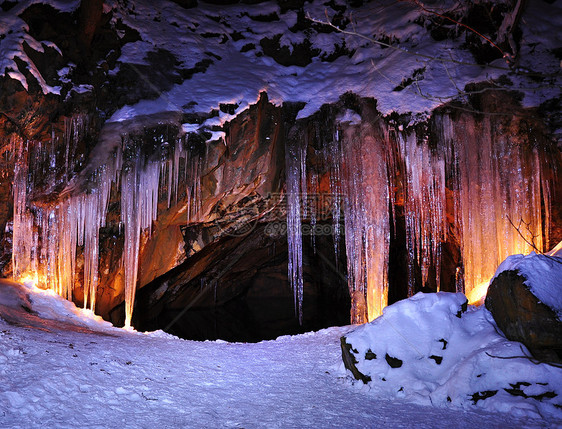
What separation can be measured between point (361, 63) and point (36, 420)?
389 inches

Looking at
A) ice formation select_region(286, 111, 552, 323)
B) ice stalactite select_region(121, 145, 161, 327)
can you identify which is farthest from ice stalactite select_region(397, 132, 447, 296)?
ice stalactite select_region(121, 145, 161, 327)

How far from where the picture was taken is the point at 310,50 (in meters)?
11.1

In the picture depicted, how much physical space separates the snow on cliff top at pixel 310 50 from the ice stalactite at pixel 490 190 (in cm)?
86

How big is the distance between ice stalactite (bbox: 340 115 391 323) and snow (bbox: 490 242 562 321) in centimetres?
468

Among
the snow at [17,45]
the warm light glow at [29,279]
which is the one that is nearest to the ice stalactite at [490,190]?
the snow at [17,45]

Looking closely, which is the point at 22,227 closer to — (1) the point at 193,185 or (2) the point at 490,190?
(1) the point at 193,185

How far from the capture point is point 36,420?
2.93 m

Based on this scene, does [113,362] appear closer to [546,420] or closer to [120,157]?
[546,420]

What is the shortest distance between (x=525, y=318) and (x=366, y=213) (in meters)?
5.37

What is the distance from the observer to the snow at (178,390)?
3.23m

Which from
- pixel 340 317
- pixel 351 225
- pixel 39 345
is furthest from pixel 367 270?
pixel 340 317

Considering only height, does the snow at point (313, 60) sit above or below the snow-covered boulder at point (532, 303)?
above

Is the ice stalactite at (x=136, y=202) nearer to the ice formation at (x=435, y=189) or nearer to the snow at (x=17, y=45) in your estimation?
the snow at (x=17, y=45)

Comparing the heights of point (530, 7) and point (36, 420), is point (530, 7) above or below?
above
